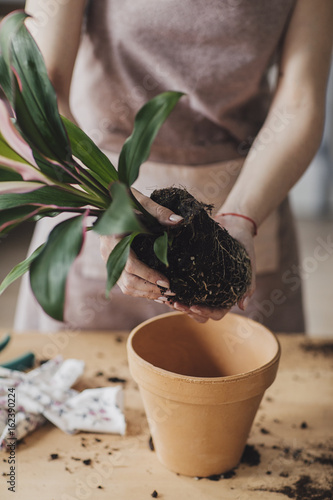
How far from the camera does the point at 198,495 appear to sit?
675 mm

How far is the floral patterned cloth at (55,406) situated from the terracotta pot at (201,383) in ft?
0.31

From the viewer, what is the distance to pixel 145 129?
562 millimetres

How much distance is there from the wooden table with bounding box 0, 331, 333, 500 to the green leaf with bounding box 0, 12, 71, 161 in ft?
1.42

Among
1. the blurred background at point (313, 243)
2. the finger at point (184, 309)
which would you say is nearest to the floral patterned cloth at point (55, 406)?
the finger at point (184, 309)

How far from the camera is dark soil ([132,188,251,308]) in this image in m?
0.65

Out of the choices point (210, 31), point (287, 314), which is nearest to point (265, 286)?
point (287, 314)

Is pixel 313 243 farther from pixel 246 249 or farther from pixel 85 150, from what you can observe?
pixel 85 150

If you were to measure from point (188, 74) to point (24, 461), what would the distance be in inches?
30.4

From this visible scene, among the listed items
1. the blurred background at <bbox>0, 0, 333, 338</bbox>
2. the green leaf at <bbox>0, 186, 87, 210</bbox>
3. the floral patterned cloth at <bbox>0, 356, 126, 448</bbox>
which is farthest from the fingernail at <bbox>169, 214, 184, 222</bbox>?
the blurred background at <bbox>0, 0, 333, 338</bbox>

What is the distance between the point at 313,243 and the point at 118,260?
2944 mm

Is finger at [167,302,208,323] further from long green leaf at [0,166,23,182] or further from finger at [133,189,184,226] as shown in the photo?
long green leaf at [0,166,23,182]

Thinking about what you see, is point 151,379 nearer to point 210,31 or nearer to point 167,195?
point 167,195

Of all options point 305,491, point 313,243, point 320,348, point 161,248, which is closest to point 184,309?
point 161,248

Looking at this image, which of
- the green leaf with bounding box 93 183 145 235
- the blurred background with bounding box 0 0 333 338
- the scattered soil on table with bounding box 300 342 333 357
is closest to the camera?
the green leaf with bounding box 93 183 145 235
